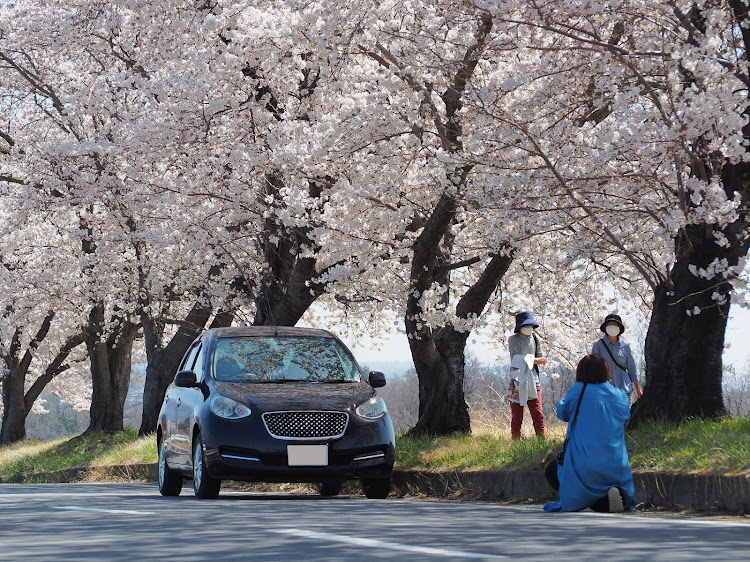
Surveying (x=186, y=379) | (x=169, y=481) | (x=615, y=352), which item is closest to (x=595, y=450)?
(x=615, y=352)

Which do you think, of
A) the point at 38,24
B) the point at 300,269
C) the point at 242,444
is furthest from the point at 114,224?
the point at 242,444

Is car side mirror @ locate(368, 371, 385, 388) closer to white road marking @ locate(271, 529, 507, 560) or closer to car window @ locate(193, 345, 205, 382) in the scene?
car window @ locate(193, 345, 205, 382)

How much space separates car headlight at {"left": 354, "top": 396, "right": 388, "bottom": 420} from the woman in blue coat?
2.38 meters

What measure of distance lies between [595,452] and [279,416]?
10.6 ft

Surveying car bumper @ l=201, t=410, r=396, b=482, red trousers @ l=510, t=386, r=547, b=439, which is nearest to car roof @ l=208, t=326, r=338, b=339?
car bumper @ l=201, t=410, r=396, b=482

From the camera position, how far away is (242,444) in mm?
11828

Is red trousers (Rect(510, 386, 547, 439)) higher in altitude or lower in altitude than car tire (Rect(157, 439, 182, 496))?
higher

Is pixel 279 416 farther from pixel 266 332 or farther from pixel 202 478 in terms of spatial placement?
pixel 266 332

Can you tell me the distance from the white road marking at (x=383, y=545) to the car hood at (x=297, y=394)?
396 cm

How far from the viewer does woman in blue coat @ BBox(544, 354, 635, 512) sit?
10039mm

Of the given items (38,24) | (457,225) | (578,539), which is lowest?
(578,539)

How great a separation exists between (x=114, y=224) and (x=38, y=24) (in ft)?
16.9

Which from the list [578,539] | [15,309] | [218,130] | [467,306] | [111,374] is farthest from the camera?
[15,309]

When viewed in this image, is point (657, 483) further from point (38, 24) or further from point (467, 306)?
point (38, 24)
